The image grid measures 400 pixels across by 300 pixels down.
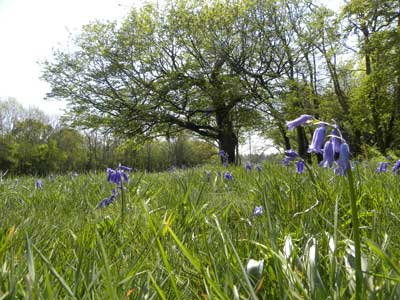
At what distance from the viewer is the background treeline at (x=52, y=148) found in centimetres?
4694

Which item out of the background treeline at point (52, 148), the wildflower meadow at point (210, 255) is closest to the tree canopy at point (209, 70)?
the background treeline at point (52, 148)

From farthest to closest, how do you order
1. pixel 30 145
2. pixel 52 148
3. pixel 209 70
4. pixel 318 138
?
pixel 52 148 → pixel 30 145 → pixel 209 70 → pixel 318 138

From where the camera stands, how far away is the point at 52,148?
172ft

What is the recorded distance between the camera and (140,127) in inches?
982

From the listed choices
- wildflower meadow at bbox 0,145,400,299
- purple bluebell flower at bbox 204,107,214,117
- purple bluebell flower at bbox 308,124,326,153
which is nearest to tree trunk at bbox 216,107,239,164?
purple bluebell flower at bbox 204,107,214,117

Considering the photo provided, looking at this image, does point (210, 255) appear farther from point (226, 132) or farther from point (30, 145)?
point (30, 145)

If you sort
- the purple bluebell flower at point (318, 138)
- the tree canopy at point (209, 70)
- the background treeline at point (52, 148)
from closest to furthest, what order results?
the purple bluebell flower at point (318, 138)
the tree canopy at point (209, 70)
the background treeline at point (52, 148)

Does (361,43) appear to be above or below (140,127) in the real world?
above

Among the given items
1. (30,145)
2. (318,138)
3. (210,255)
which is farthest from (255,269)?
(30,145)

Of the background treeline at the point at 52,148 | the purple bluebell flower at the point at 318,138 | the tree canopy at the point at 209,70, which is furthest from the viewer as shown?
the background treeline at the point at 52,148

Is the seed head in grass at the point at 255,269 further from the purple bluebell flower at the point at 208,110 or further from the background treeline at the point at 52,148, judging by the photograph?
the background treeline at the point at 52,148

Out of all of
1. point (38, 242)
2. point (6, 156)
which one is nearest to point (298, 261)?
point (38, 242)

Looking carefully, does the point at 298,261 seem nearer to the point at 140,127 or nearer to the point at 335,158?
the point at 335,158

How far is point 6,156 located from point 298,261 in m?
51.0
